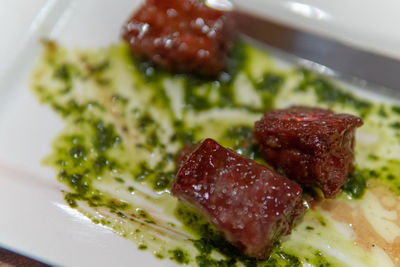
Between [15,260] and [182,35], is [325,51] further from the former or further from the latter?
[15,260]

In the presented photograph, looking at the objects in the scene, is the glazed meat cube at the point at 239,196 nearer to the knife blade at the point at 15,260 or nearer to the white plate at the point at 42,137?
the white plate at the point at 42,137

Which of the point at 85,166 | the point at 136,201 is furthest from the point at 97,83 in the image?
the point at 136,201

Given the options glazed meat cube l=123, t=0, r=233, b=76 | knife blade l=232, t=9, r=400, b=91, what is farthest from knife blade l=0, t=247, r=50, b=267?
knife blade l=232, t=9, r=400, b=91

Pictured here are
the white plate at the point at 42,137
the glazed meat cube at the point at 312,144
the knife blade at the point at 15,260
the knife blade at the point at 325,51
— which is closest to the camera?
the white plate at the point at 42,137

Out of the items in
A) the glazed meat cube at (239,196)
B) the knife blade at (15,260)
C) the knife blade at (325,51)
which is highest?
the knife blade at (325,51)

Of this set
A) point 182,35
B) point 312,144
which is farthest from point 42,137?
point 312,144

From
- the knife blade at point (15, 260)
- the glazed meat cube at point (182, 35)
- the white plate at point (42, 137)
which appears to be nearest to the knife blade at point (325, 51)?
the white plate at point (42, 137)
